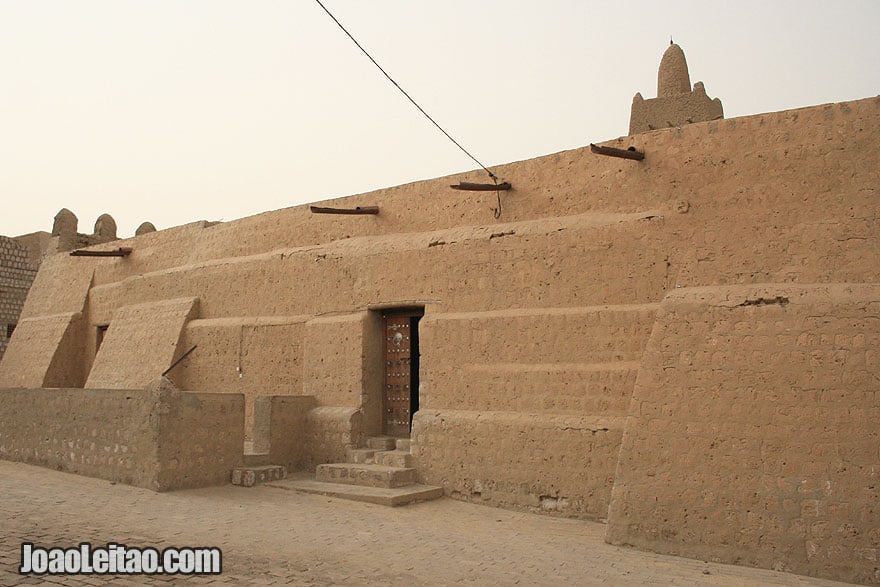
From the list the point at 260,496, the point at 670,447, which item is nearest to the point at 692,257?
the point at 670,447

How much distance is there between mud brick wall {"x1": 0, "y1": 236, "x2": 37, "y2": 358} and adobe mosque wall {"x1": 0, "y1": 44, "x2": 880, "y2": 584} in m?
9.62

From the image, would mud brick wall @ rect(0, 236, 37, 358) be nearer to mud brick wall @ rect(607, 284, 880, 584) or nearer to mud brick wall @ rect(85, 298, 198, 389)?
mud brick wall @ rect(85, 298, 198, 389)

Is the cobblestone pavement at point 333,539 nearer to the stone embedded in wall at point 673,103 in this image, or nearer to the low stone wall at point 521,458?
the low stone wall at point 521,458

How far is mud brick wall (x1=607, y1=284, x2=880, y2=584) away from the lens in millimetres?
6172

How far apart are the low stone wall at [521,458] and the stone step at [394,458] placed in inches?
5.6

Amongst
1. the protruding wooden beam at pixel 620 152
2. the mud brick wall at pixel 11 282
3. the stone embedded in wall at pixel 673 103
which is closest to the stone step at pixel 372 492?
the protruding wooden beam at pixel 620 152

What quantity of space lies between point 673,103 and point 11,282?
18.1m

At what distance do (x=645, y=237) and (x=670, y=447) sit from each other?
273 centimetres

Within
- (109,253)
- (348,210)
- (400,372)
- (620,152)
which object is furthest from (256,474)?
(109,253)

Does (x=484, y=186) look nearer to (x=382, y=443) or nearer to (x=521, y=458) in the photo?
(x=521, y=458)

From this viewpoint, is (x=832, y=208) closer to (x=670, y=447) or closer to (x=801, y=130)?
(x=801, y=130)

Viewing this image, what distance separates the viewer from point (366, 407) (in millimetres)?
10852

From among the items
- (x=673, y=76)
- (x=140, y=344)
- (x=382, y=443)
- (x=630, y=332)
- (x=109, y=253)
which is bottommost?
(x=382, y=443)

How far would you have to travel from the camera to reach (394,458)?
980 cm
